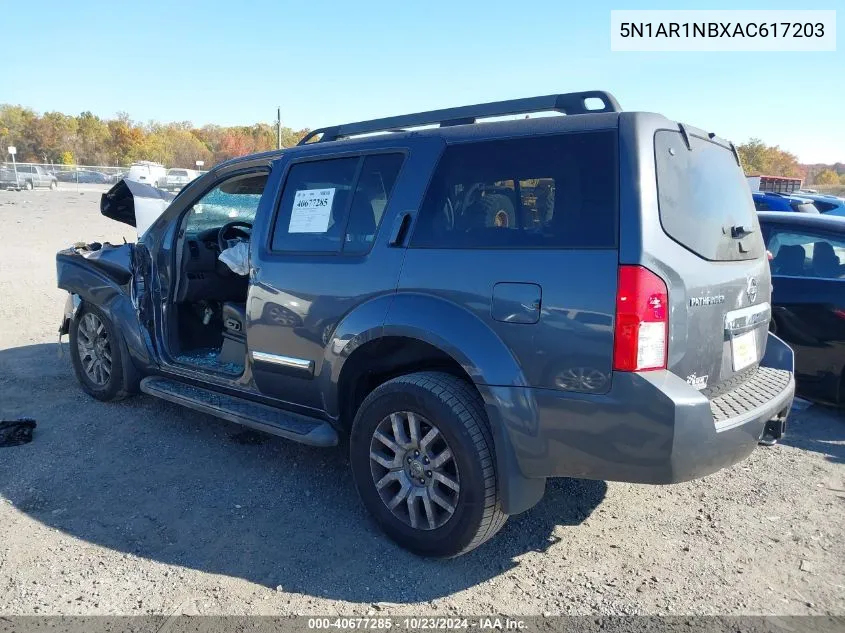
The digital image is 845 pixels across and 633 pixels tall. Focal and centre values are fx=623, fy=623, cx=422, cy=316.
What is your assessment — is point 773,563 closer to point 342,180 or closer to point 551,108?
point 551,108

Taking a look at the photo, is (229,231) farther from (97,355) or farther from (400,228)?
(400,228)

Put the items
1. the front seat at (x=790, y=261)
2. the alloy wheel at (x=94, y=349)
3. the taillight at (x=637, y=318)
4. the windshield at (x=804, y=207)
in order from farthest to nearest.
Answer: the windshield at (x=804, y=207) < the front seat at (x=790, y=261) < the alloy wheel at (x=94, y=349) < the taillight at (x=637, y=318)

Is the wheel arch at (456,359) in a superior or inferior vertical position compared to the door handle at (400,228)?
inferior

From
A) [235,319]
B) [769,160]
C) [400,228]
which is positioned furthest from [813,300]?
[769,160]

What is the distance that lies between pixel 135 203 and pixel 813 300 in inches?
223

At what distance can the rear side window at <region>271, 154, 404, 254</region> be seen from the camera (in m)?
3.30

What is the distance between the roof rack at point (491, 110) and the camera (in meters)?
2.97

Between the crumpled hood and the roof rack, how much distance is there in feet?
→ 8.28

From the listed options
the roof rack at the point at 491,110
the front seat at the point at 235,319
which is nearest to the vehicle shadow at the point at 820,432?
the roof rack at the point at 491,110

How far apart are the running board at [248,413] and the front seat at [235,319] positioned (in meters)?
0.47

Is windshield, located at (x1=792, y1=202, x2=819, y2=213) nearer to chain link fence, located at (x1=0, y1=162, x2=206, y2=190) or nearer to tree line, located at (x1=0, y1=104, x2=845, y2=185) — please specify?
chain link fence, located at (x1=0, y1=162, x2=206, y2=190)

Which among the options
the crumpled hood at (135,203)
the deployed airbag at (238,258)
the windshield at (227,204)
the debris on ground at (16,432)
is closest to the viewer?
the deployed airbag at (238,258)

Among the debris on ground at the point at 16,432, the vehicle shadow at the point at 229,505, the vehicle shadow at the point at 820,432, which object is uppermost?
the debris on ground at the point at 16,432

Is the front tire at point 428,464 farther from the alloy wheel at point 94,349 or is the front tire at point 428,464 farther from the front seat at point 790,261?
the front seat at point 790,261
